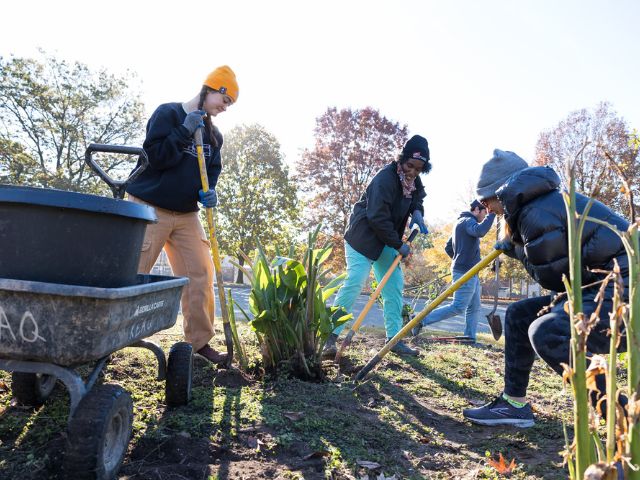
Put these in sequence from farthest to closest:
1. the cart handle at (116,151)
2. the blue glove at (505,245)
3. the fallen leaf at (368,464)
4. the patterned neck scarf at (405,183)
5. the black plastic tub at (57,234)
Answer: the patterned neck scarf at (405,183) → the cart handle at (116,151) → the blue glove at (505,245) → the fallen leaf at (368,464) → the black plastic tub at (57,234)

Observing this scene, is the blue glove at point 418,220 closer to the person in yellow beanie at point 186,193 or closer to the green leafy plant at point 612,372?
the person in yellow beanie at point 186,193

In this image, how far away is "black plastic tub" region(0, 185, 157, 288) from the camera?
5.72 ft

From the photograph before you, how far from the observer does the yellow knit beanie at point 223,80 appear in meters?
3.40

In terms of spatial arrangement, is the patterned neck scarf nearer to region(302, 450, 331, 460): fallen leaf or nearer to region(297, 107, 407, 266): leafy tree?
region(302, 450, 331, 460): fallen leaf

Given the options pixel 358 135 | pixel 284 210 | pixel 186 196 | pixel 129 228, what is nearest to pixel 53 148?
pixel 284 210

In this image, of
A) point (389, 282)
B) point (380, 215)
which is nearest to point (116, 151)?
point (380, 215)

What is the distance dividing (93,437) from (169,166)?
2033 millimetres

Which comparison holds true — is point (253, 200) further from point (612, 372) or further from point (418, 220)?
point (612, 372)

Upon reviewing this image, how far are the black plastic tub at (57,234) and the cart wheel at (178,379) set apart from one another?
771 millimetres

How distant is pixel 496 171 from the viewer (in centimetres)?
272

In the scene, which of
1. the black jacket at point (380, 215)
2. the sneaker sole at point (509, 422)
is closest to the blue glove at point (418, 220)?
the black jacket at point (380, 215)

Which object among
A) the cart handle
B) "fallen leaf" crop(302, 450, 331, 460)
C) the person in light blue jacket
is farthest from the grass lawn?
the person in light blue jacket

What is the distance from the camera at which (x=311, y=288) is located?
129 inches

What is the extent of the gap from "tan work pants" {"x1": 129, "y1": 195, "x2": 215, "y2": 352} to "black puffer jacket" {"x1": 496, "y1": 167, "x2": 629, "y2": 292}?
2041 mm
